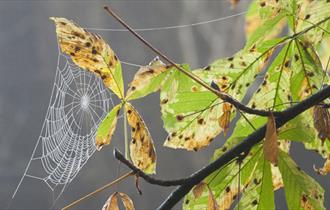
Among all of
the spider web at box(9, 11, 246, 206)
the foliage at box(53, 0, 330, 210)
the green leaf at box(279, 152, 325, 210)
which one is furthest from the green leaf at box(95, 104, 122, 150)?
the spider web at box(9, 11, 246, 206)

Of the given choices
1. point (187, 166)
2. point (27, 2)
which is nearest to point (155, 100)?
point (187, 166)

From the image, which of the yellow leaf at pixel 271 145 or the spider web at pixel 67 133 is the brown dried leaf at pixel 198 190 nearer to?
the yellow leaf at pixel 271 145

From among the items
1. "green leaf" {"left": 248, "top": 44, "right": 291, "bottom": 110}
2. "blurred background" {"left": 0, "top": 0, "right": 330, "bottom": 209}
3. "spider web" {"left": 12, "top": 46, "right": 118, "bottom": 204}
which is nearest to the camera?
"green leaf" {"left": 248, "top": 44, "right": 291, "bottom": 110}

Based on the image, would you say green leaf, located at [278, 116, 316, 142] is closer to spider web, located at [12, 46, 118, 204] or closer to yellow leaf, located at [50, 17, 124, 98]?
yellow leaf, located at [50, 17, 124, 98]

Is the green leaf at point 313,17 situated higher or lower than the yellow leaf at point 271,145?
higher

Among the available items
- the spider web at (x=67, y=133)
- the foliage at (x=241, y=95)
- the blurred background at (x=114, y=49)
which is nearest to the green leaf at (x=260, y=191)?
the foliage at (x=241, y=95)

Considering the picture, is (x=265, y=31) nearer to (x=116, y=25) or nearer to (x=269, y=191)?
(x=269, y=191)
